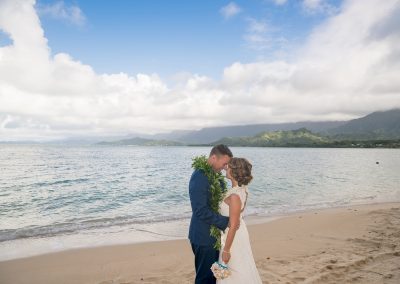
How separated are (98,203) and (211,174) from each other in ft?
69.5

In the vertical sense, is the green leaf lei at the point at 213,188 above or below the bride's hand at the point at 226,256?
above

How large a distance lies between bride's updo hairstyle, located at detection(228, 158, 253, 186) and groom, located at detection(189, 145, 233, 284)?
19cm

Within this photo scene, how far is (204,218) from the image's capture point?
4875 mm

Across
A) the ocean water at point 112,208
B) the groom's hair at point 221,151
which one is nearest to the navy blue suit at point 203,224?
the groom's hair at point 221,151

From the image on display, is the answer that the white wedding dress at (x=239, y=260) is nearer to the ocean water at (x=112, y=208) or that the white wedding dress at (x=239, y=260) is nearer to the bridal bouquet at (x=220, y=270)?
the bridal bouquet at (x=220, y=270)

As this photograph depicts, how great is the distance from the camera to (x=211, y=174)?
510 centimetres

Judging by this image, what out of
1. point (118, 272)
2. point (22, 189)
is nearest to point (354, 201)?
point (118, 272)

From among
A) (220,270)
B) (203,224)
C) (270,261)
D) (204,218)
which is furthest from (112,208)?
(204,218)

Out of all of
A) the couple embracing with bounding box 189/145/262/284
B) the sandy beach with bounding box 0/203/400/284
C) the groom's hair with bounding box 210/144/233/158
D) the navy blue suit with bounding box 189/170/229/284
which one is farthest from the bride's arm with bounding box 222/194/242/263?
the sandy beach with bounding box 0/203/400/284

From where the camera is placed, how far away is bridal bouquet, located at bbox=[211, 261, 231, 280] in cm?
495

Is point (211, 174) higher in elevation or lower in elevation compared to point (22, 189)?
higher

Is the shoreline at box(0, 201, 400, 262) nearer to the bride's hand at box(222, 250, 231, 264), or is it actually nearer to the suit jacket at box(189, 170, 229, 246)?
the suit jacket at box(189, 170, 229, 246)

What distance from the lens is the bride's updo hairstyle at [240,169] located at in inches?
192

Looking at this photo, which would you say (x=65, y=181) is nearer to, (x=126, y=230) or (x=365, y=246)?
(x=126, y=230)
